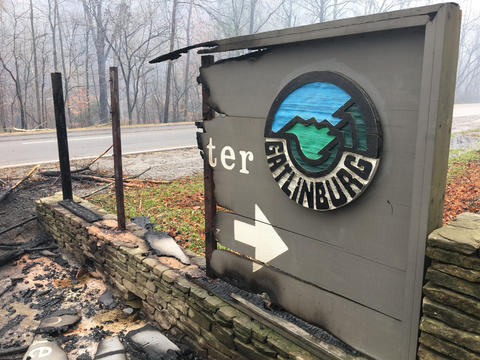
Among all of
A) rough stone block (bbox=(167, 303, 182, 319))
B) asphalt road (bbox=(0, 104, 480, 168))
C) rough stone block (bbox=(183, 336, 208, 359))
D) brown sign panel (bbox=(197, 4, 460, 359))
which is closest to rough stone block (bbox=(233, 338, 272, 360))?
brown sign panel (bbox=(197, 4, 460, 359))

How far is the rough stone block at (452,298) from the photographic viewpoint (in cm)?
188

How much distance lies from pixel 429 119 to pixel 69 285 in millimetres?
5286

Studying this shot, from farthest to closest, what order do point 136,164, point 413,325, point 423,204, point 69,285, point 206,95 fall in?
point 136,164
point 69,285
point 206,95
point 413,325
point 423,204

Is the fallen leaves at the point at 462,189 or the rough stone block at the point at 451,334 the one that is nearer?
the rough stone block at the point at 451,334

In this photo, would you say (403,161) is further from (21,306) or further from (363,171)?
(21,306)

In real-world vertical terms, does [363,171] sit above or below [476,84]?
below

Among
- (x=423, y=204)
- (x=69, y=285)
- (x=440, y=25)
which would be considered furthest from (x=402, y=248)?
(x=69, y=285)

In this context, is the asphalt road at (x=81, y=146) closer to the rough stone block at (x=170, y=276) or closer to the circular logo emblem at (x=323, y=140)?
the rough stone block at (x=170, y=276)

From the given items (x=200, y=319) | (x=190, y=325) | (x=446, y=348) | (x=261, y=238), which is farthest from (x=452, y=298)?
(x=190, y=325)

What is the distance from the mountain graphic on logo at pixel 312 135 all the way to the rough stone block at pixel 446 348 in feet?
3.90

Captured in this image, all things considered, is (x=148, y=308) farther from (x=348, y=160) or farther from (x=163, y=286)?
(x=348, y=160)

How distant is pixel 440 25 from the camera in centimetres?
178

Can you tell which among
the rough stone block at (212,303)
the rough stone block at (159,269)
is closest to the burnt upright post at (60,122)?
the rough stone block at (159,269)

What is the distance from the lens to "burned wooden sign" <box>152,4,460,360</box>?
1942 mm
